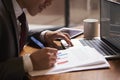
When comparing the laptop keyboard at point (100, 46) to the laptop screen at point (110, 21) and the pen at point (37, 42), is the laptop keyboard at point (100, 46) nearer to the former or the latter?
the laptop screen at point (110, 21)

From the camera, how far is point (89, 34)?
1.68 metres

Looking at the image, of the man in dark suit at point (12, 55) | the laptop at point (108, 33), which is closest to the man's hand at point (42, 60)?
the man in dark suit at point (12, 55)

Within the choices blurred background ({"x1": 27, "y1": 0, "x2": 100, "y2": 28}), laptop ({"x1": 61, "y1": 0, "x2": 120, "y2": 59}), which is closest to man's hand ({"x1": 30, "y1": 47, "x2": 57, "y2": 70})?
laptop ({"x1": 61, "y1": 0, "x2": 120, "y2": 59})

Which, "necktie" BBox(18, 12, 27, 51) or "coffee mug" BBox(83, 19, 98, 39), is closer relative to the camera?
"necktie" BBox(18, 12, 27, 51)

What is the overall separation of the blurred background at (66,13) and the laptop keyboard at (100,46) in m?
0.51

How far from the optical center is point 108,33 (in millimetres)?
1478

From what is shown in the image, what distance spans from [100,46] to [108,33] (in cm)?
10

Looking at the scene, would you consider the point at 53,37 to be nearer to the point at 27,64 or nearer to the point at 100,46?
the point at 100,46

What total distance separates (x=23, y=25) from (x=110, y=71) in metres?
0.67

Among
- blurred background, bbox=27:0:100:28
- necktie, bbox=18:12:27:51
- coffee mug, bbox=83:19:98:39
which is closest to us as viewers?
necktie, bbox=18:12:27:51

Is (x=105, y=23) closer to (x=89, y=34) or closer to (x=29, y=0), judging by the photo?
(x=89, y=34)

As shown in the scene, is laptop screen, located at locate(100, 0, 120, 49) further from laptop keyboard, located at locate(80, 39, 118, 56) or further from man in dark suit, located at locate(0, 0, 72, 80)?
man in dark suit, located at locate(0, 0, 72, 80)

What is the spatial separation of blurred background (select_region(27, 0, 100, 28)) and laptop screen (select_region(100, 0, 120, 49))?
472 mm

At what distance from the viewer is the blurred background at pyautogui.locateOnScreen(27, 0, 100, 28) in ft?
7.62
